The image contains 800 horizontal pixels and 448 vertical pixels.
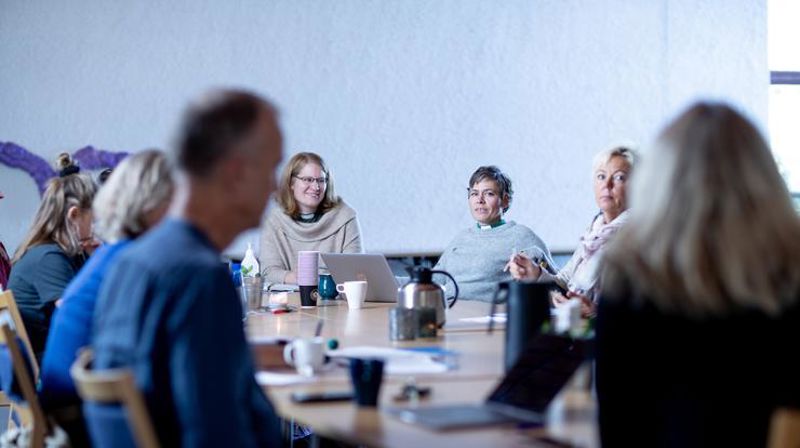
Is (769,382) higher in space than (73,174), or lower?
lower

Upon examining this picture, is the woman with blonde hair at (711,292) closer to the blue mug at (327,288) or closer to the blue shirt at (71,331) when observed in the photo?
the blue shirt at (71,331)

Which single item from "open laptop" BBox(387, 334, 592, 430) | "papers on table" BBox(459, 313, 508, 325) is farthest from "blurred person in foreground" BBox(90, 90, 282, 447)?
"papers on table" BBox(459, 313, 508, 325)

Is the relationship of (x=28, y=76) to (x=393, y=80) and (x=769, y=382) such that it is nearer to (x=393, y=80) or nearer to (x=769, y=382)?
(x=393, y=80)

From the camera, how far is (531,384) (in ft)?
6.54

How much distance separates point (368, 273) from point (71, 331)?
188 centimetres

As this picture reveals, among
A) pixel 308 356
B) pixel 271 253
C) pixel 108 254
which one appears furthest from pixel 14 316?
pixel 271 253

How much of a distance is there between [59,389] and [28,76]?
12.0 ft

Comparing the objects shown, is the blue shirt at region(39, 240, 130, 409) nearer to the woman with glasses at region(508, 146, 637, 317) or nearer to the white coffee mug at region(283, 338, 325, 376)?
the white coffee mug at region(283, 338, 325, 376)

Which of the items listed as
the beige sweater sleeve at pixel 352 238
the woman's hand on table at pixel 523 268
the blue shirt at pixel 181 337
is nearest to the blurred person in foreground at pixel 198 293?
the blue shirt at pixel 181 337

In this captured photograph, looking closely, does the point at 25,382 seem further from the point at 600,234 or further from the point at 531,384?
the point at 600,234

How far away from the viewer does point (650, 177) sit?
163 cm

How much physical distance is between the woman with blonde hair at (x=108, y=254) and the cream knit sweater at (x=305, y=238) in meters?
2.66

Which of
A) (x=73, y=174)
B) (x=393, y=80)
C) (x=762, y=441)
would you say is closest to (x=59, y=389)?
(x=73, y=174)

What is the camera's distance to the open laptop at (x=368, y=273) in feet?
13.6
